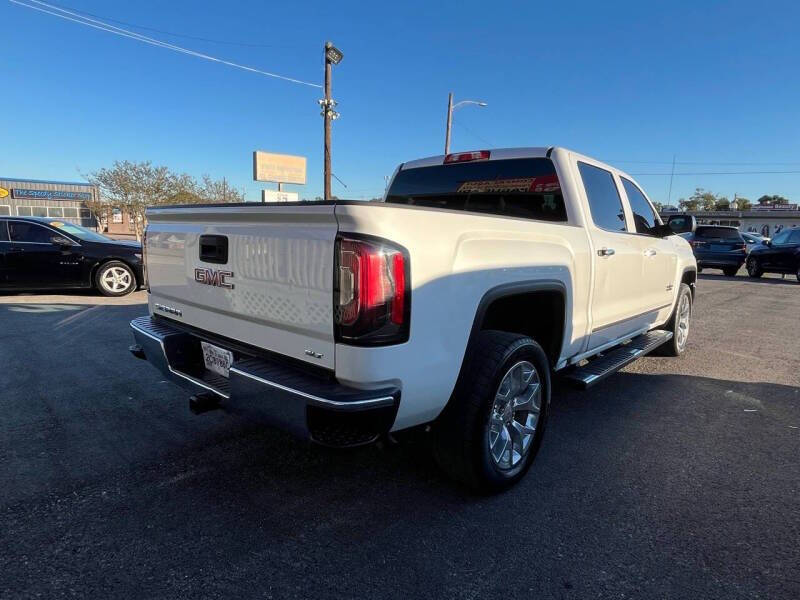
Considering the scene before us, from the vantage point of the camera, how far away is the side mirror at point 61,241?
28.2 ft

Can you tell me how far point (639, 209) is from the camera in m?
4.60

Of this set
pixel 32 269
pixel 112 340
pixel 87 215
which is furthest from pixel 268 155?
pixel 87 215

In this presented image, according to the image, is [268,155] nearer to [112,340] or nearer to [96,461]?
[112,340]

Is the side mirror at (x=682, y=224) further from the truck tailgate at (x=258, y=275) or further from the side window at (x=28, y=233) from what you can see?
the side window at (x=28, y=233)

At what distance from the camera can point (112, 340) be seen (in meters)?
5.64

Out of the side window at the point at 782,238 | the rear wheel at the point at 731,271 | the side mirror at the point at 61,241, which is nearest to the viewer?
the side mirror at the point at 61,241

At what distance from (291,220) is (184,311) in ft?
4.04

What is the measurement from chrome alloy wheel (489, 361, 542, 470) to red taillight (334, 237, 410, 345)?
820 millimetres

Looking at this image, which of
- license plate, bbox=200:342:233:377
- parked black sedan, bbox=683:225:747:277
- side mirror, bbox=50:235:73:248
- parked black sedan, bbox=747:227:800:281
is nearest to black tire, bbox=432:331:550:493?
license plate, bbox=200:342:233:377

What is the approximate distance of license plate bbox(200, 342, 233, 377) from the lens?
2.55 metres

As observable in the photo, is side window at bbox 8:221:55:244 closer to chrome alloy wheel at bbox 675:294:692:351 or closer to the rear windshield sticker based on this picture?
the rear windshield sticker

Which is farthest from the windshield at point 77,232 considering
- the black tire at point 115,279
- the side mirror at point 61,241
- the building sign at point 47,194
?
the building sign at point 47,194

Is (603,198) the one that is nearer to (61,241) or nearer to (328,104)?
(61,241)

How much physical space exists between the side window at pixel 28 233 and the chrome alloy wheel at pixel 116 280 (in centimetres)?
108
